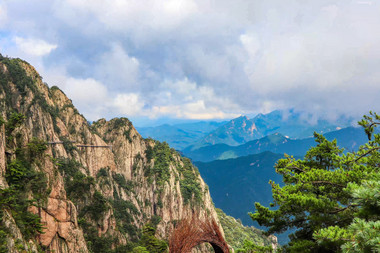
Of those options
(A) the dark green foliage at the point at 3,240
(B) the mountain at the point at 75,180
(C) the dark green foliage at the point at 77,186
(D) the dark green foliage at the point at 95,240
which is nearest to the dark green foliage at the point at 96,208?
(B) the mountain at the point at 75,180

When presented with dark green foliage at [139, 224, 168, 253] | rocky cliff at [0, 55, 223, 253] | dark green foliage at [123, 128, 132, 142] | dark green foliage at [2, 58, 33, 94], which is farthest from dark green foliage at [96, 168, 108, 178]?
→ dark green foliage at [2, 58, 33, 94]

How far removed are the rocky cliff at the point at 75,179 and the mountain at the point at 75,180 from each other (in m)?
0.10

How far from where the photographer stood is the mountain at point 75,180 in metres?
19.6

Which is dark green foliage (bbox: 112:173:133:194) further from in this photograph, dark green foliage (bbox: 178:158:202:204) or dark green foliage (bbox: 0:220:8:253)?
dark green foliage (bbox: 0:220:8:253)

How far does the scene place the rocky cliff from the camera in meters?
19.6

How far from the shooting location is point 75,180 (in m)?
37.0

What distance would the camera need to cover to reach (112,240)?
1371 inches

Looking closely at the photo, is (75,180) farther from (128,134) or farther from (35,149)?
(128,134)

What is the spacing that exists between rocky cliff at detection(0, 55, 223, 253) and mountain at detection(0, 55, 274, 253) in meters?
0.10

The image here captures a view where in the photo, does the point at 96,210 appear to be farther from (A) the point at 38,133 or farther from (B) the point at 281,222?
(B) the point at 281,222

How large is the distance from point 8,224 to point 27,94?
119 ft

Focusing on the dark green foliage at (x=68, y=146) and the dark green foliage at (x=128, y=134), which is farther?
the dark green foliage at (x=128, y=134)

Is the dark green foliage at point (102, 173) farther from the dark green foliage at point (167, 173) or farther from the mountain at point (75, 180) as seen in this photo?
the dark green foliage at point (167, 173)

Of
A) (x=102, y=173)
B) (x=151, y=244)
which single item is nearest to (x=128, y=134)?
(x=102, y=173)
